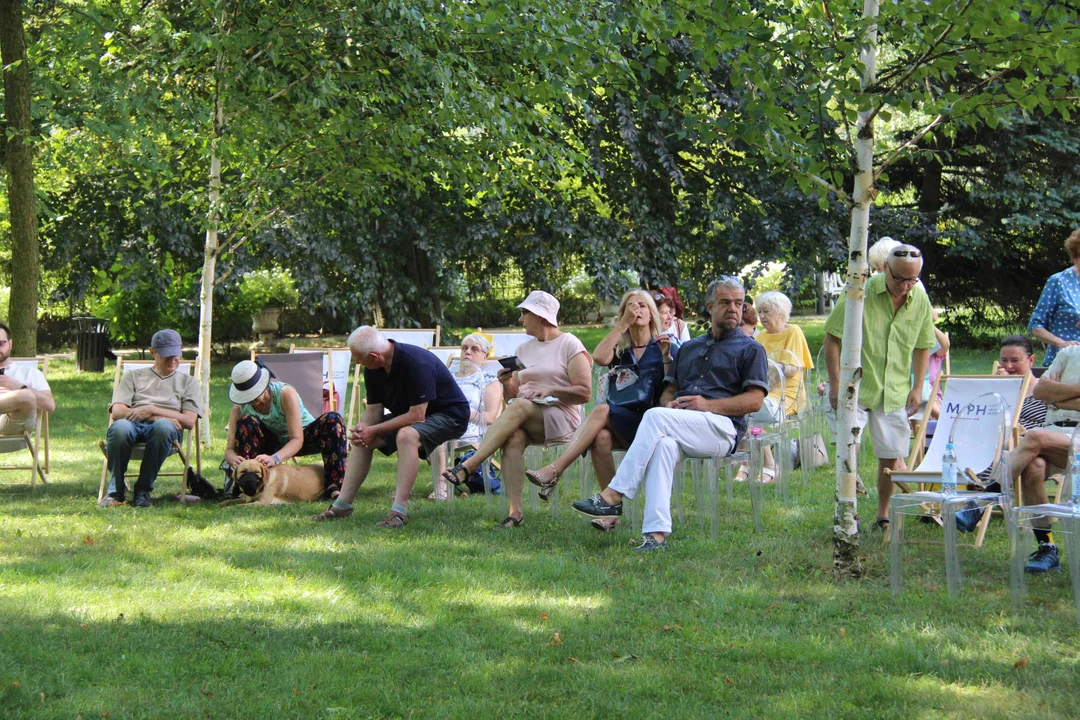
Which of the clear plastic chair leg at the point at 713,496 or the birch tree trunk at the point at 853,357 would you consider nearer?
the birch tree trunk at the point at 853,357

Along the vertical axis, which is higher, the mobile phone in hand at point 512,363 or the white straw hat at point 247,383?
the mobile phone in hand at point 512,363

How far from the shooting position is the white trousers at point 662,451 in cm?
616

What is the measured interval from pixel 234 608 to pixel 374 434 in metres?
2.37

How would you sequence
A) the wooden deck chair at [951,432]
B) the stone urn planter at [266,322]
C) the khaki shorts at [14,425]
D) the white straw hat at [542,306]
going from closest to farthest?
the wooden deck chair at [951,432]
the white straw hat at [542,306]
the khaki shorts at [14,425]
the stone urn planter at [266,322]

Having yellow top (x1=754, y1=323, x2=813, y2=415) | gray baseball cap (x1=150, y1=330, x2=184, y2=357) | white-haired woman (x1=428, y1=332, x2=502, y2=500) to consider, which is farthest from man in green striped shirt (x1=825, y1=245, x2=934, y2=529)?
gray baseball cap (x1=150, y1=330, x2=184, y2=357)

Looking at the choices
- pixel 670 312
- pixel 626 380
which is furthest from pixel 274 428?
pixel 670 312

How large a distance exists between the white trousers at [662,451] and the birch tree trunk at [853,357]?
104 cm

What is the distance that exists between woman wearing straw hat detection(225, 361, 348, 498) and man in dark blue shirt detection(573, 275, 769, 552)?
246 cm

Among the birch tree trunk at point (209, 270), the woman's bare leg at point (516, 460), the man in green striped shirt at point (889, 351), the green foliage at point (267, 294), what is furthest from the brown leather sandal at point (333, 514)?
the green foliage at point (267, 294)

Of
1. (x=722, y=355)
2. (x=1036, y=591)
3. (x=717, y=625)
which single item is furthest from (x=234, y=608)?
(x=1036, y=591)

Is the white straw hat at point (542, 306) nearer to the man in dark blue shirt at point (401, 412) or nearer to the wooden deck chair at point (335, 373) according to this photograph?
the man in dark blue shirt at point (401, 412)

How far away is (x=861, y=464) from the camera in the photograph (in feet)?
29.6

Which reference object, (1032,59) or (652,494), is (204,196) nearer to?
(652,494)

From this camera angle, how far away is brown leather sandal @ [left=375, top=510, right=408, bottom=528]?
6.90m
